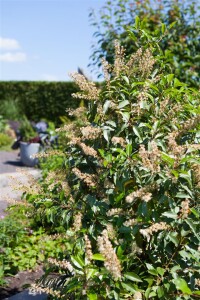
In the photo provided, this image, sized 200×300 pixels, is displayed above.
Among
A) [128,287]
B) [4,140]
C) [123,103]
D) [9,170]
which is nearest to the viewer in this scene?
[128,287]

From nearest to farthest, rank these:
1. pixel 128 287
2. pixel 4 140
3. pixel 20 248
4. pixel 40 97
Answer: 1. pixel 128 287
2. pixel 20 248
3. pixel 4 140
4. pixel 40 97

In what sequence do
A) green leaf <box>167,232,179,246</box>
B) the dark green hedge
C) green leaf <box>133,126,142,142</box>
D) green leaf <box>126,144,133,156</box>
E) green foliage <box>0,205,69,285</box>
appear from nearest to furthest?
green leaf <box>167,232,179,246</box>
green leaf <box>126,144,133,156</box>
green leaf <box>133,126,142,142</box>
green foliage <box>0,205,69,285</box>
the dark green hedge

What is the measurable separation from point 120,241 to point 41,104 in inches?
604

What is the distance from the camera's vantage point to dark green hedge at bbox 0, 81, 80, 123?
16.9 metres

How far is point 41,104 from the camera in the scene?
695 inches

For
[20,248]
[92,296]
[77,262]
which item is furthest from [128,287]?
[20,248]

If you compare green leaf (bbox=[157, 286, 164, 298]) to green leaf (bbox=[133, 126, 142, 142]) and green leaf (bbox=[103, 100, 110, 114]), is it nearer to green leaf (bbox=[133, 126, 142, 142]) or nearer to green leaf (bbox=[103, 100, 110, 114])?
green leaf (bbox=[133, 126, 142, 142])

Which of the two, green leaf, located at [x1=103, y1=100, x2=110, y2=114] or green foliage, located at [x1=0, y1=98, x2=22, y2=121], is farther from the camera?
green foliage, located at [x1=0, y1=98, x2=22, y2=121]

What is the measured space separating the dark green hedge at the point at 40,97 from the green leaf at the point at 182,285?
13.9 metres

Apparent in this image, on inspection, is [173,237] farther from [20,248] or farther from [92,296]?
[20,248]

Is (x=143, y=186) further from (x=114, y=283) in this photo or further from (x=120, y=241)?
(x=114, y=283)

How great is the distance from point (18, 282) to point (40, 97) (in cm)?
1371

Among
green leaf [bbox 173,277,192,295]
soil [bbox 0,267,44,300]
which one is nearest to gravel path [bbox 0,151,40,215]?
soil [bbox 0,267,44,300]

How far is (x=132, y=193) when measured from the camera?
2.33 meters
